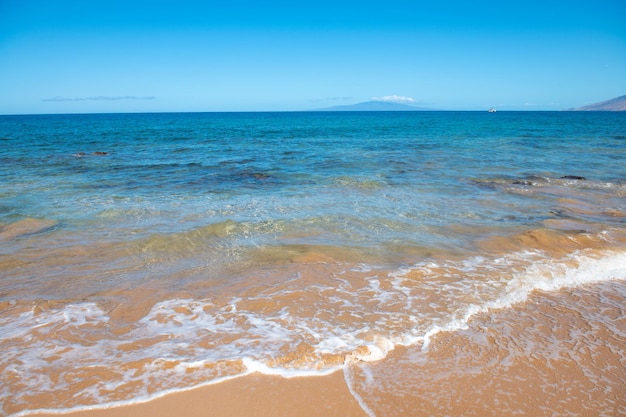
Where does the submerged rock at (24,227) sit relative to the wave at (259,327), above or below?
above

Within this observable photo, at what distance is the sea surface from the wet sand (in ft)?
0.42

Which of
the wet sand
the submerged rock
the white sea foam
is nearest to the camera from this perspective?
the wet sand

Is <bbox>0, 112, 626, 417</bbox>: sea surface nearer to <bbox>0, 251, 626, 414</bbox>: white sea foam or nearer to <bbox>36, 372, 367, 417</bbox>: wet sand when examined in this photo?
<bbox>0, 251, 626, 414</bbox>: white sea foam

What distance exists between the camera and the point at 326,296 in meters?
5.64

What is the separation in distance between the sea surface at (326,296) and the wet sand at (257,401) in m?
0.13

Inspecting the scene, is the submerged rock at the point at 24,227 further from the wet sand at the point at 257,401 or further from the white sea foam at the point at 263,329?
the wet sand at the point at 257,401

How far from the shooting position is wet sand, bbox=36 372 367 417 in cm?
339

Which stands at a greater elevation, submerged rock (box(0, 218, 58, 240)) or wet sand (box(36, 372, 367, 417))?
submerged rock (box(0, 218, 58, 240))

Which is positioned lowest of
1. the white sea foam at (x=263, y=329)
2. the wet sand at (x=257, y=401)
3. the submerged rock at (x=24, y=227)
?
the wet sand at (x=257, y=401)

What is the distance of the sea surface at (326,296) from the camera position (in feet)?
12.4

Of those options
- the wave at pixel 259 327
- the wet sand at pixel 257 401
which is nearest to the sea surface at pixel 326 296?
the wave at pixel 259 327

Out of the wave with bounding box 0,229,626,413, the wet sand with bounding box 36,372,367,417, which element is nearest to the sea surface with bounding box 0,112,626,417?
the wave with bounding box 0,229,626,413

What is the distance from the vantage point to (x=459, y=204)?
11.2m

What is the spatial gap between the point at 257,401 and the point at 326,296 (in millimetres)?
2270
